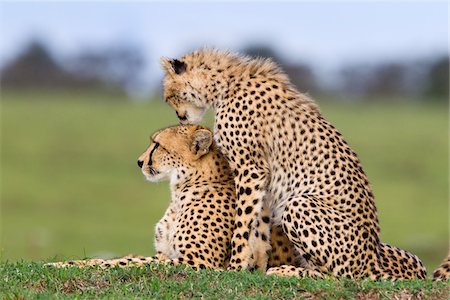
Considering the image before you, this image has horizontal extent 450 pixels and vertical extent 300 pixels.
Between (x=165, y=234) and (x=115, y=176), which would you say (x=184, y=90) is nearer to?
(x=165, y=234)

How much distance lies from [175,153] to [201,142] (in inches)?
6.7

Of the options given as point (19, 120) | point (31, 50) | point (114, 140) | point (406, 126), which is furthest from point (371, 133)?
point (31, 50)

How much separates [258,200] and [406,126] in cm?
2482

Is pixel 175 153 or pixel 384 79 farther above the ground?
pixel 384 79

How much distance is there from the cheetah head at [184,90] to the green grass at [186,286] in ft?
4.45

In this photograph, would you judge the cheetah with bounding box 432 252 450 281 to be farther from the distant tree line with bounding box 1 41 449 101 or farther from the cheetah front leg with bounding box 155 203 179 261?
the distant tree line with bounding box 1 41 449 101

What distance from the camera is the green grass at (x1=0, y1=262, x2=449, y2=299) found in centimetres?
527

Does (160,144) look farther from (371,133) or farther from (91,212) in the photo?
(371,133)

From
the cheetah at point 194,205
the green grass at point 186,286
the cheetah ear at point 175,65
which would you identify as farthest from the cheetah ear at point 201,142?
the green grass at point 186,286

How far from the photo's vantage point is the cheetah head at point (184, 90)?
6.62 metres

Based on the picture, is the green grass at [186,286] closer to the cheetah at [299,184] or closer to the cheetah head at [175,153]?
the cheetah at [299,184]

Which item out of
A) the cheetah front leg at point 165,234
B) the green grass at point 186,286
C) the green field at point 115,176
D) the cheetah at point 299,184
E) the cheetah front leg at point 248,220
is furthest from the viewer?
the green field at point 115,176

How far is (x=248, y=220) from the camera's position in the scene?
6.05 m

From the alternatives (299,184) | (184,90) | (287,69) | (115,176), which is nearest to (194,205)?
(299,184)
